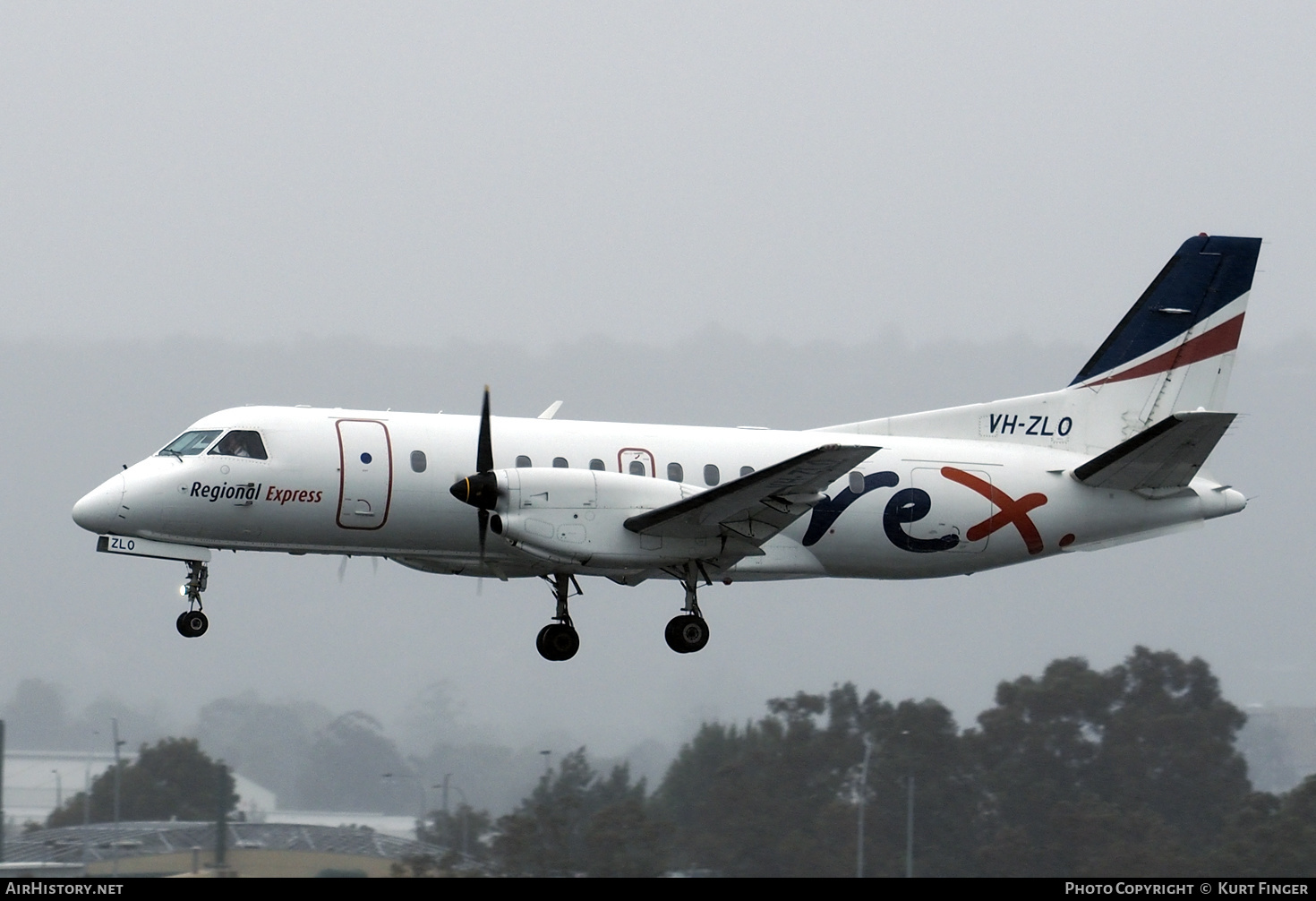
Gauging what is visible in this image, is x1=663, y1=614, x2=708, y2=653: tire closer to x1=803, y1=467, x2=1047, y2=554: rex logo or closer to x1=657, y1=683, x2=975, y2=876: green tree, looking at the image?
x1=803, y1=467, x2=1047, y2=554: rex logo

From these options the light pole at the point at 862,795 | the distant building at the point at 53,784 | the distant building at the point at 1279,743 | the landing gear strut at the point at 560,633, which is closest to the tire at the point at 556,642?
the landing gear strut at the point at 560,633

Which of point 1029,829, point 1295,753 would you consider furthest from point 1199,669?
point 1029,829

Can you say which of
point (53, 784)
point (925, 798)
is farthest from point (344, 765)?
point (925, 798)

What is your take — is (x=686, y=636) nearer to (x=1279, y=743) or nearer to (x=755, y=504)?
(x=755, y=504)

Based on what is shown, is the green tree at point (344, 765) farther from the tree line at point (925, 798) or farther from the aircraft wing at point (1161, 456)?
the aircraft wing at point (1161, 456)

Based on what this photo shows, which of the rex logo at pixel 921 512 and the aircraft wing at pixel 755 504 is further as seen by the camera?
the rex logo at pixel 921 512

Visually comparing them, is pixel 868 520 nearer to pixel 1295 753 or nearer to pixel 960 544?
pixel 960 544

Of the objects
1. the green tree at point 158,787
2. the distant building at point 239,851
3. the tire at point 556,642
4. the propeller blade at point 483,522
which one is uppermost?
the propeller blade at point 483,522

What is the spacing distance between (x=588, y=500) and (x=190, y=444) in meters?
4.89

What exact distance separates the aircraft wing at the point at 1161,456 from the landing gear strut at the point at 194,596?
11.6 meters

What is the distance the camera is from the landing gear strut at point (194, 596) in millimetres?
18953

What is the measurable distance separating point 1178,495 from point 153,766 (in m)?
19.6

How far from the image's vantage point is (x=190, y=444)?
19.1 meters
